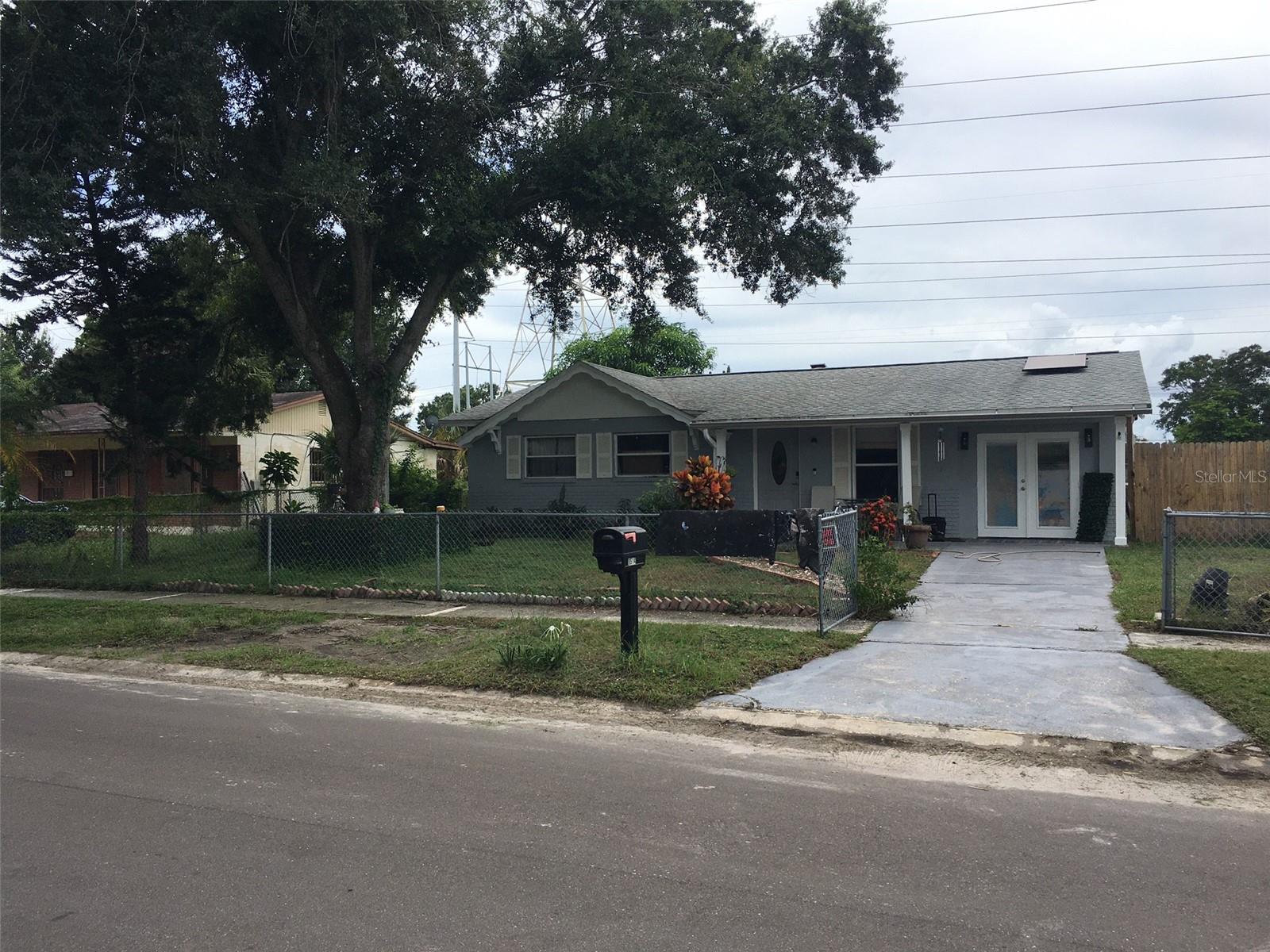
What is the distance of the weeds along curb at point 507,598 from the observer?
11.1 meters

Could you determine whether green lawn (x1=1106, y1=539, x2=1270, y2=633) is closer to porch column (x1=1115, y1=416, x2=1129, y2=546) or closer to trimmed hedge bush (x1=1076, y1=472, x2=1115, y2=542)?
porch column (x1=1115, y1=416, x2=1129, y2=546)

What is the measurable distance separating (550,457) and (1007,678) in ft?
51.7

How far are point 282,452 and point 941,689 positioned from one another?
26.6 meters

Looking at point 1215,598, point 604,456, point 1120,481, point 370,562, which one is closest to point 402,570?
point 370,562

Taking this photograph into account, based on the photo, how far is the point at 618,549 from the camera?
7961 mm

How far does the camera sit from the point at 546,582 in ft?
43.6

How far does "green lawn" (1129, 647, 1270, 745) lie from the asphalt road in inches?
71.7

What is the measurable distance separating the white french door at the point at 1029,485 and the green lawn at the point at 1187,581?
1922 mm

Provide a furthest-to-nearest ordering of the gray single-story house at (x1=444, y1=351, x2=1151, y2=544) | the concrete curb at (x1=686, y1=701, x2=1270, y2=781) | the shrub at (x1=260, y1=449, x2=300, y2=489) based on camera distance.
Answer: the shrub at (x1=260, y1=449, x2=300, y2=489) → the gray single-story house at (x1=444, y1=351, x2=1151, y2=544) → the concrete curb at (x1=686, y1=701, x2=1270, y2=781)

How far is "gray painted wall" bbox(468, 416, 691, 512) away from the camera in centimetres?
2177

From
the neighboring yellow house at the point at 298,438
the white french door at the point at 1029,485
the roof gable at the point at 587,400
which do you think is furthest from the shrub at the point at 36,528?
Result: the white french door at the point at 1029,485

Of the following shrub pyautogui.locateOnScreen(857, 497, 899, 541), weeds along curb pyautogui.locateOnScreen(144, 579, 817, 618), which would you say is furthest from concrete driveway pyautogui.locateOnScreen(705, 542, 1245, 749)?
shrub pyautogui.locateOnScreen(857, 497, 899, 541)

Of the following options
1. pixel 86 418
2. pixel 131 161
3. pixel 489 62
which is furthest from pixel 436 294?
pixel 86 418

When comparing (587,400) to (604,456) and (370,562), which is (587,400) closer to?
(604,456)
